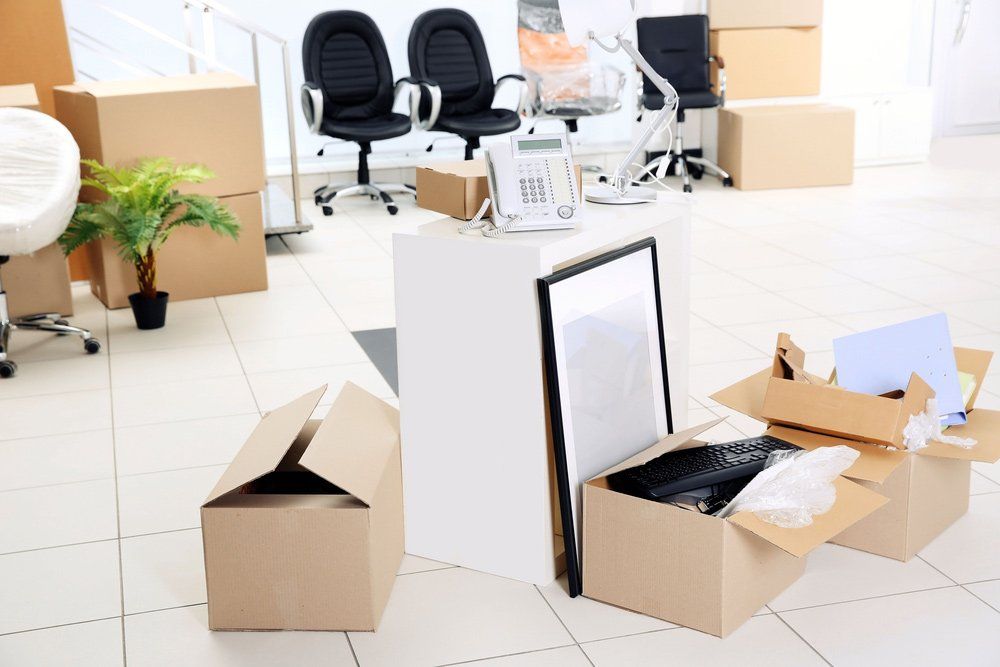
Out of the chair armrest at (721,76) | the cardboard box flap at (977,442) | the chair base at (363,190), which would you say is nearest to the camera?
the cardboard box flap at (977,442)

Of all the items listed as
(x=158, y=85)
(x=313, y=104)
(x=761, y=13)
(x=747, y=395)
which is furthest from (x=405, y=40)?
(x=747, y=395)

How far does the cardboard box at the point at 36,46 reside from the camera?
4.96m

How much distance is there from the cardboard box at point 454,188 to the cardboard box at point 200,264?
2.47 metres

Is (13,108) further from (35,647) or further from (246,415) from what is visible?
(35,647)

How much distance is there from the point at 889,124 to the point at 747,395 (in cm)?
576

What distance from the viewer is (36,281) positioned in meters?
4.80

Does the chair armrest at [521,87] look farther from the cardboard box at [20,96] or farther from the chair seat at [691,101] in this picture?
the cardboard box at [20,96]

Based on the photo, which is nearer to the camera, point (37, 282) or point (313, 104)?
point (37, 282)

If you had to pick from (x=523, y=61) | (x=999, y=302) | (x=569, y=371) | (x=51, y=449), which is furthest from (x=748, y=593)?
(x=523, y=61)

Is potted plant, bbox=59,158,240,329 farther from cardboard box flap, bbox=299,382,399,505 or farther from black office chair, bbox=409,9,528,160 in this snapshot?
black office chair, bbox=409,9,528,160

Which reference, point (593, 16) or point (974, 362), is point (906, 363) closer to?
point (974, 362)

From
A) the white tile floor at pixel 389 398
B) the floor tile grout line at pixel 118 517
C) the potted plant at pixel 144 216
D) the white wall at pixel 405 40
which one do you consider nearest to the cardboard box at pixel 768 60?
the white wall at pixel 405 40

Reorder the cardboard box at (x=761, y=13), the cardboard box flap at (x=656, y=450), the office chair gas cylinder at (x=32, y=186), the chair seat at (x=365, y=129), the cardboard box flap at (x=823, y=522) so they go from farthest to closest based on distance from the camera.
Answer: the cardboard box at (x=761, y=13), the chair seat at (x=365, y=129), the office chair gas cylinder at (x=32, y=186), the cardboard box flap at (x=656, y=450), the cardboard box flap at (x=823, y=522)

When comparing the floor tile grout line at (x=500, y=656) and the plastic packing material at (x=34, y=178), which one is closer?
the floor tile grout line at (x=500, y=656)
